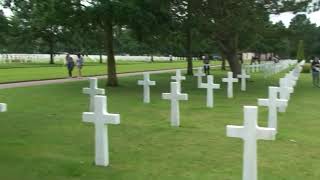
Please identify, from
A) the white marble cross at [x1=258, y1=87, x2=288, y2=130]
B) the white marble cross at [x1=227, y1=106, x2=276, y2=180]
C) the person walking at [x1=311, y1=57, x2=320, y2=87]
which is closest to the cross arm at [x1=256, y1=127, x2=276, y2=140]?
the white marble cross at [x1=227, y1=106, x2=276, y2=180]

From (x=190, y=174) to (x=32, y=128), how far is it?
216 inches

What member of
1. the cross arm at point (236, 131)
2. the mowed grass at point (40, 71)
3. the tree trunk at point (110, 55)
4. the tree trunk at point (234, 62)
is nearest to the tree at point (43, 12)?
the tree trunk at point (110, 55)

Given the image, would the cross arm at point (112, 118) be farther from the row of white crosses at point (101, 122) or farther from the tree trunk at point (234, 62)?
the tree trunk at point (234, 62)

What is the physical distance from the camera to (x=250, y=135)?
708cm

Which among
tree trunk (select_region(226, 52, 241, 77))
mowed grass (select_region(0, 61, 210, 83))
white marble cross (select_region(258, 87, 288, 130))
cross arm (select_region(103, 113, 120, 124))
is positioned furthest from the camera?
mowed grass (select_region(0, 61, 210, 83))

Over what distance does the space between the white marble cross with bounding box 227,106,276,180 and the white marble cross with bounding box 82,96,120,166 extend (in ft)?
Answer: 6.26

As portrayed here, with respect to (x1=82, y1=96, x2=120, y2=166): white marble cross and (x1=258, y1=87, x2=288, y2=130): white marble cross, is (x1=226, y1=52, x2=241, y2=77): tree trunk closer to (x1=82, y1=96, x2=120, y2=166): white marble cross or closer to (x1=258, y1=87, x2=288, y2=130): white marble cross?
(x1=258, y1=87, x2=288, y2=130): white marble cross

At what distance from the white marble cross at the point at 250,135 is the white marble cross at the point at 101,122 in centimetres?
191

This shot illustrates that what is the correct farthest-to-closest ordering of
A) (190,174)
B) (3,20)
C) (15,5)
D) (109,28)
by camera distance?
(109,28) → (3,20) → (15,5) → (190,174)

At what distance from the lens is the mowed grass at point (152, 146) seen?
326 inches

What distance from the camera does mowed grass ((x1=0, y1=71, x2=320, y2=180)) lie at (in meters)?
8.28

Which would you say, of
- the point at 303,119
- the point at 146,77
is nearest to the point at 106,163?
the point at 303,119

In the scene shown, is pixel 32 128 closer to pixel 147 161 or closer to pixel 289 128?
pixel 147 161

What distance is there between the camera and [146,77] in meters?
18.9
